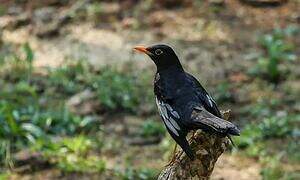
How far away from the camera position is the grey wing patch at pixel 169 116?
4844mm

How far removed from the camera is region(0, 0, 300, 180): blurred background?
7.63 metres

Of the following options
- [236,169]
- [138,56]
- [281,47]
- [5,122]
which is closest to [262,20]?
[281,47]

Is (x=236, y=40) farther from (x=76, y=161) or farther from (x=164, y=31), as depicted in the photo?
(x=76, y=161)

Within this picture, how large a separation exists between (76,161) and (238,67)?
10.2 ft

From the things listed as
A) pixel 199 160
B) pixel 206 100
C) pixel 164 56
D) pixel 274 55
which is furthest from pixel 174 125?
pixel 274 55

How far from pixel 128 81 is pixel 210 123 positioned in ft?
16.0

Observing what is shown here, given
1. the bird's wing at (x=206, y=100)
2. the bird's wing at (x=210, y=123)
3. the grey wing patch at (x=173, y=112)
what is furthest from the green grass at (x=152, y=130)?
the bird's wing at (x=210, y=123)

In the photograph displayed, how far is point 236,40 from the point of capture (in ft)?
34.4

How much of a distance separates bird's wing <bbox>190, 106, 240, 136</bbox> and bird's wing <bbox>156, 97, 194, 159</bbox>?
0.11 meters

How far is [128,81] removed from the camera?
A: 9.20 m

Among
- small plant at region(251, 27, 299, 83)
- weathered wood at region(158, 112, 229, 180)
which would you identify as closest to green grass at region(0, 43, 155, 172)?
small plant at region(251, 27, 299, 83)

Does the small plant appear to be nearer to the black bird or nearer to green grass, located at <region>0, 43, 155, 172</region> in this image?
green grass, located at <region>0, 43, 155, 172</region>

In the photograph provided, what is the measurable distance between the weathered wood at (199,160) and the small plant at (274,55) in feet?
15.9

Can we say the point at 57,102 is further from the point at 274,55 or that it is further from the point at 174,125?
the point at 174,125
